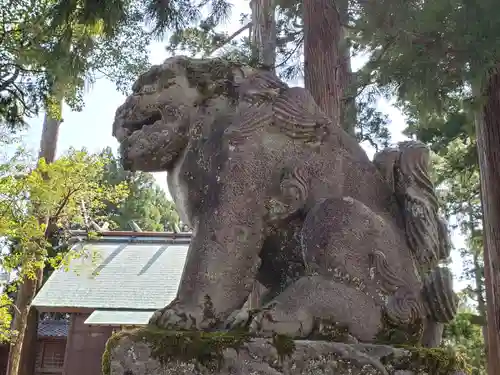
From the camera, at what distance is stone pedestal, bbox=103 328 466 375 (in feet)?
4.00

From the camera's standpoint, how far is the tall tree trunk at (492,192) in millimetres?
5957

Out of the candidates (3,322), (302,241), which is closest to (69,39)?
(302,241)

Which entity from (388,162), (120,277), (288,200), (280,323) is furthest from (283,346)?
(120,277)

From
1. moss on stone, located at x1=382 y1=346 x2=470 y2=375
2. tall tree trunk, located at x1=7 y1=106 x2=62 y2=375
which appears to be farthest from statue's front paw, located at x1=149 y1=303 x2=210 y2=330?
tall tree trunk, located at x1=7 y1=106 x2=62 y2=375

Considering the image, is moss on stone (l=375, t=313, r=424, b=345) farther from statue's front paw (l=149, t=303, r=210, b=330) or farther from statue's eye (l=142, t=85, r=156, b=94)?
statue's eye (l=142, t=85, r=156, b=94)

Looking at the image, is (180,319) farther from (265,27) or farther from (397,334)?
(265,27)

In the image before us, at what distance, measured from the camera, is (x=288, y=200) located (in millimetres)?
1531

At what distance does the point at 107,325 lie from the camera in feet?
29.5

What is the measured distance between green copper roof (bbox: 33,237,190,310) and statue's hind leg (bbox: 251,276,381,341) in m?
8.54

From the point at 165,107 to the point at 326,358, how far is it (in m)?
0.90

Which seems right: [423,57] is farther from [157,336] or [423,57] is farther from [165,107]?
[157,336]

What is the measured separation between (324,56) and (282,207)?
4.48 meters

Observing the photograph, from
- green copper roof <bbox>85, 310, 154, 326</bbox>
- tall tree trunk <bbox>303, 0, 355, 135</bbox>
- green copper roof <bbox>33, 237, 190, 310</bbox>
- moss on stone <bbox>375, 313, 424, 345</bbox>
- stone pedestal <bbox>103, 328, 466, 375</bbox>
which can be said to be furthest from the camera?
green copper roof <bbox>33, 237, 190, 310</bbox>

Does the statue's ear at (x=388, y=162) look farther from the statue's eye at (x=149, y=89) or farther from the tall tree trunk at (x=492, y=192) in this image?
the tall tree trunk at (x=492, y=192)
